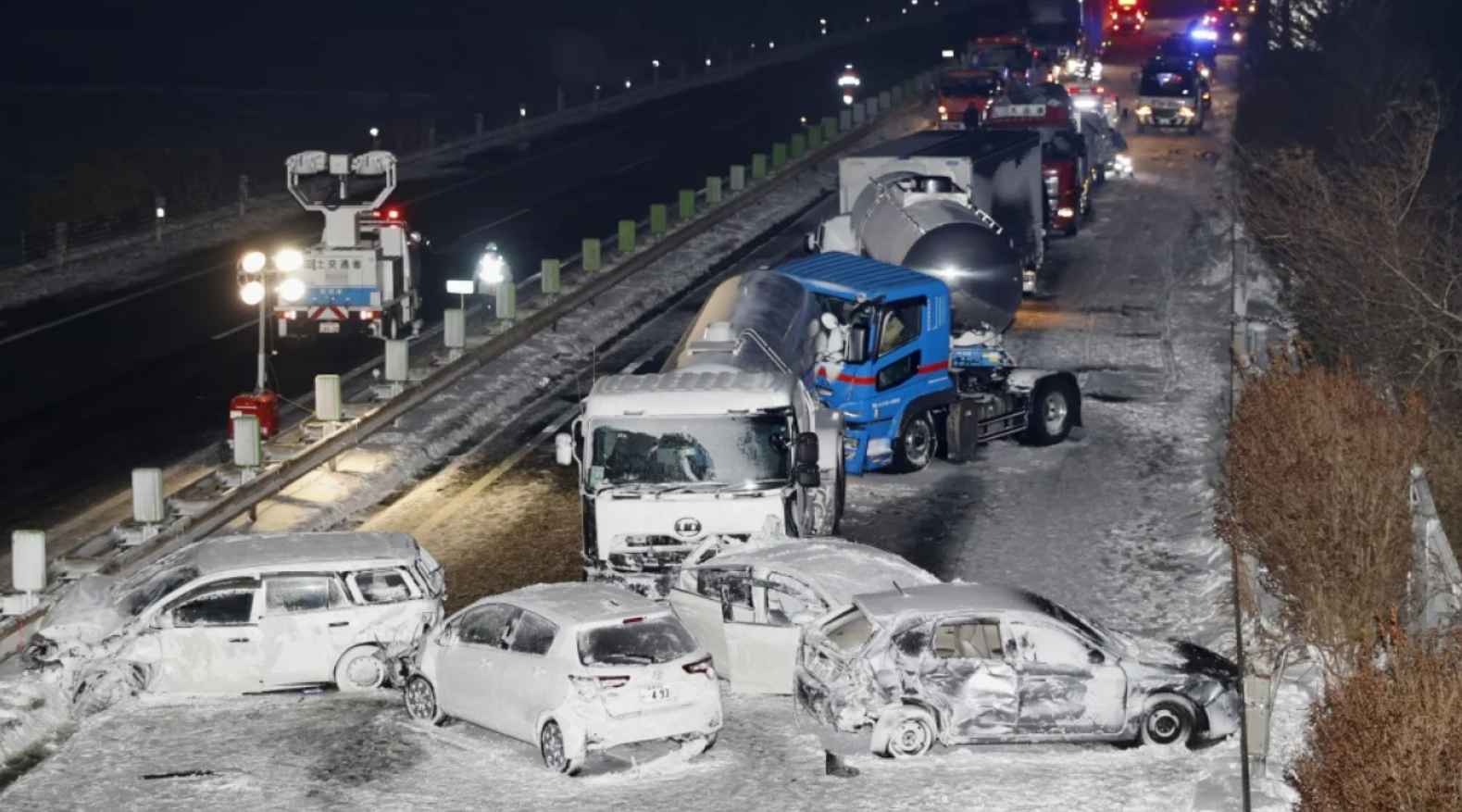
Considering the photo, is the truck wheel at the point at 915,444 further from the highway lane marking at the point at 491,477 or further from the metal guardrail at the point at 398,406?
the metal guardrail at the point at 398,406

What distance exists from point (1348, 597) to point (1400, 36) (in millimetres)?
59613

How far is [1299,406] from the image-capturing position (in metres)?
20.9

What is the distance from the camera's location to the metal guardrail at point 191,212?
4275cm

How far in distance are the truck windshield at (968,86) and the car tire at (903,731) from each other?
48.4 meters

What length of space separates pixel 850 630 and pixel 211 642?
226 inches

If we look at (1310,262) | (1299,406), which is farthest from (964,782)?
(1310,262)

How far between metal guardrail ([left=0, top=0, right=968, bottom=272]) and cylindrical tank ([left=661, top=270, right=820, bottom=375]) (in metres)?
19.8

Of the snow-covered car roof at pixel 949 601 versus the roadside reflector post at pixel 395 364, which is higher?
the snow-covered car roof at pixel 949 601

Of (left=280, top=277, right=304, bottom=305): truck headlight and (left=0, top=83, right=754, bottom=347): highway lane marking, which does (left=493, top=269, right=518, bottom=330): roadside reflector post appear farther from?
(left=280, top=277, right=304, bottom=305): truck headlight

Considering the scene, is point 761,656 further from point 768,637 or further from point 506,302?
point 506,302

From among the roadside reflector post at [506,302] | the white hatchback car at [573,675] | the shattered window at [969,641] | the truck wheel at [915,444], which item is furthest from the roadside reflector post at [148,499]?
the roadside reflector post at [506,302]

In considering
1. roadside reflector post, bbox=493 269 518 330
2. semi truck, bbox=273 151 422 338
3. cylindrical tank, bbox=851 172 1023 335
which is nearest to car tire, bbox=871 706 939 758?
cylindrical tank, bbox=851 172 1023 335

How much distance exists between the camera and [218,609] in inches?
715

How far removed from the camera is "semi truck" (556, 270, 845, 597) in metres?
20.2
